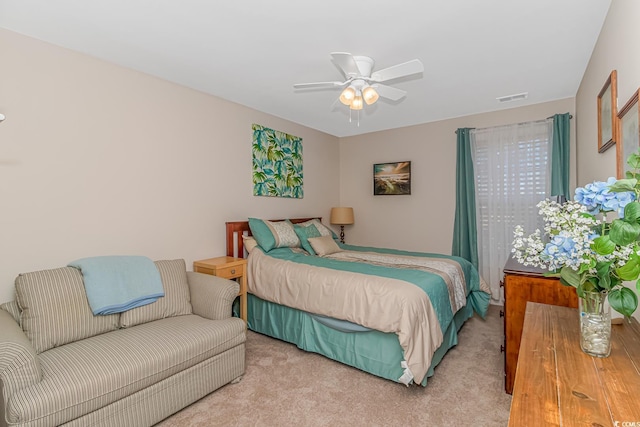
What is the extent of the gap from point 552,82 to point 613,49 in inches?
54.2

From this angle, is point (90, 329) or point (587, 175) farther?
point (587, 175)

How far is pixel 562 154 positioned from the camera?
3428 millimetres

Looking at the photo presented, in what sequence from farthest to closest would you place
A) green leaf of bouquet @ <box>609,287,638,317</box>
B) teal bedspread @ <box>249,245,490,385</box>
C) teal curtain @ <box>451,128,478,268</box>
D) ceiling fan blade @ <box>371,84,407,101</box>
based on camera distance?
1. teal curtain @ <box>451,128,478,268</box>
2. ceiling fan blade @ <box>371,84,407,101</box>
3. teal bedspread @ <box>249,245,490,385</box>
4. green leaf of bouquet @ <box>609,287,638,317</box>

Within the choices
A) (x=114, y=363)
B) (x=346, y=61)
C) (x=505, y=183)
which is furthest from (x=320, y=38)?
(x=505, y=183)

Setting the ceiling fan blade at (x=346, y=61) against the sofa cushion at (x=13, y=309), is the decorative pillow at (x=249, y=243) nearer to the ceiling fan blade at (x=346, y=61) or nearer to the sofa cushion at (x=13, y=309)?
the sofa cushion at (x=13, y=309)

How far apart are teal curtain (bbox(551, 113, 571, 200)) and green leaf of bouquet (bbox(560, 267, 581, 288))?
291cm

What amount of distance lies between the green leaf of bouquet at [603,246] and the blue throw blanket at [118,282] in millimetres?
2560

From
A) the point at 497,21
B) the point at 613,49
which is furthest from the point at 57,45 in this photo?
the point at 613,49

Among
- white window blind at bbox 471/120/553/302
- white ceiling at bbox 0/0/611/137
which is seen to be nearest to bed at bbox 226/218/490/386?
white window blind at bbox 471/120/553/302

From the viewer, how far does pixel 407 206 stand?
4.63 metres

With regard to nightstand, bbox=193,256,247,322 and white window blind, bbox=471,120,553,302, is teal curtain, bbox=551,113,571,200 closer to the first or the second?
white window blind, bbox=471,120,553,302

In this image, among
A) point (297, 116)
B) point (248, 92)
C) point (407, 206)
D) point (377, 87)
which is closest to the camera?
point (377, 87)

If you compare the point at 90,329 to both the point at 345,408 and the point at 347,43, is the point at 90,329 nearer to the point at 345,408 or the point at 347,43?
the point at 345,408

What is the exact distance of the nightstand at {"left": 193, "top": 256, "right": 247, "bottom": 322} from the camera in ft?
9.68
